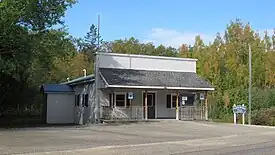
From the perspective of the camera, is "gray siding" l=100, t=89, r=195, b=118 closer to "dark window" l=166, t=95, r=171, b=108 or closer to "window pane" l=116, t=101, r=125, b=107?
"dark window" l=166, t=95, r=171, b=108

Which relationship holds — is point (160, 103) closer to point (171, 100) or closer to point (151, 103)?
point (151, 103)

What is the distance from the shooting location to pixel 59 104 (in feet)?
133

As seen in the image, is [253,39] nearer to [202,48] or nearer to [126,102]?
[202,48]

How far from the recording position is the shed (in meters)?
39.9

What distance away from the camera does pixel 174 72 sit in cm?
3809

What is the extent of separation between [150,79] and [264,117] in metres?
9.38

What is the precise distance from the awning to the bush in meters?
4.31

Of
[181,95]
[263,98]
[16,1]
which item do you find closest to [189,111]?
[181,95]

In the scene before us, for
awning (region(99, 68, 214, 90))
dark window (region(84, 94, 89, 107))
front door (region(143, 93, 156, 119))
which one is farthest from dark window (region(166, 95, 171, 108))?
dark window (region(84, 94, 89, 107))

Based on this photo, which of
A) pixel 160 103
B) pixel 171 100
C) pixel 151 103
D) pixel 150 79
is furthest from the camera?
pixel 171 100

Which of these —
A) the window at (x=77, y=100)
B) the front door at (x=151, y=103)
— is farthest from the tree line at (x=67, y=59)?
the front door at (x=151, y=103)

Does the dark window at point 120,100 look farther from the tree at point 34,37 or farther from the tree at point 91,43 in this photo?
the tree at point 91,43

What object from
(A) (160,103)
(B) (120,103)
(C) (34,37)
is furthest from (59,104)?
(C) (34,37)

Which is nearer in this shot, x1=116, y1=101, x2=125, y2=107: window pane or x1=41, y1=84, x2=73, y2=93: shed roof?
x1=116, y1=101, x2=125, y2=107: window pane
